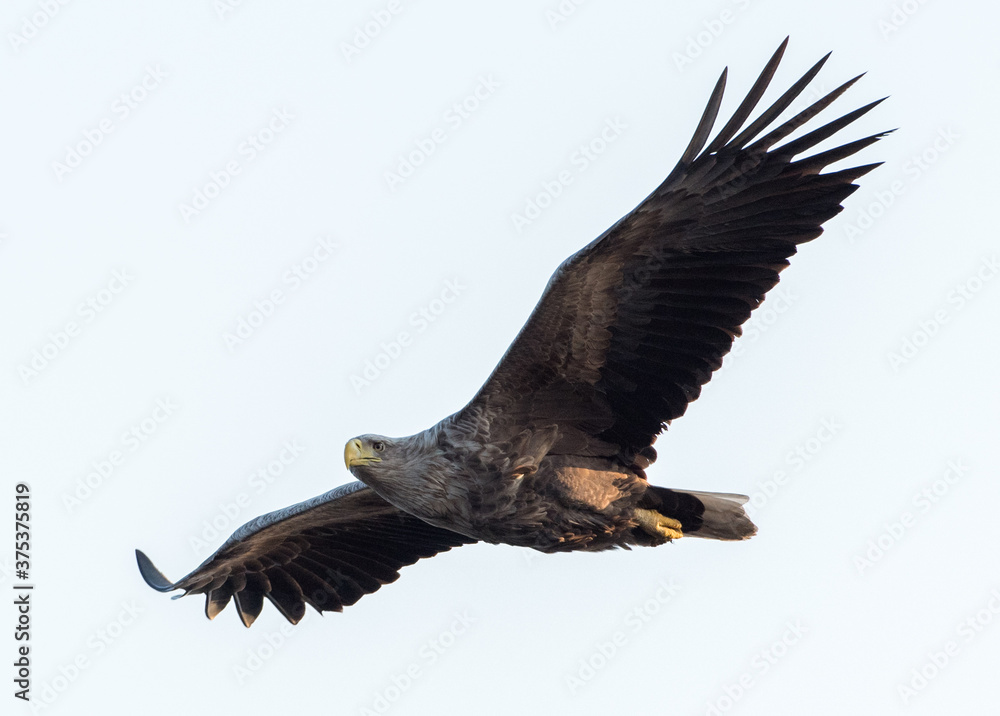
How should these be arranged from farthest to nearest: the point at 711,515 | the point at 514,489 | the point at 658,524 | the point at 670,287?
the point at 711,515 → the point at 658,524 → the point at 514,489 → the point at 670,287

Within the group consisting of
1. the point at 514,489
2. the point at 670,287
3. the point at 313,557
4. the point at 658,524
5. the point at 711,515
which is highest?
the point at 670,287

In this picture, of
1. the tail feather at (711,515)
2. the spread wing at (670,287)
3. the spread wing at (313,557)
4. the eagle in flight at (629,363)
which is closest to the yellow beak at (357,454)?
the eagle in flight at (629,363)

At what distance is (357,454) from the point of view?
34.3 feet

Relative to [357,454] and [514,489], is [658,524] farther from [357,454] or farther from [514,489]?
[357,454]

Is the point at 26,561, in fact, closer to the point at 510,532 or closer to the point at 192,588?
the point at 192,588

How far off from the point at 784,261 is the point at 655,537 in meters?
2.30

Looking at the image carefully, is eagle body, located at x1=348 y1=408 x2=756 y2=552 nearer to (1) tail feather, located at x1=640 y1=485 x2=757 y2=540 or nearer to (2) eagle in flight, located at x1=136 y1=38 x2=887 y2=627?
(2) eagle in flight, located at x1=136 y1=38 x2=887 y2=627

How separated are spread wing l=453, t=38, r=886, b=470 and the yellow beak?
73cm

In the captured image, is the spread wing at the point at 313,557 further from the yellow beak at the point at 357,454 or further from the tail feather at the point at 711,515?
the tail feather at the point at 711,515

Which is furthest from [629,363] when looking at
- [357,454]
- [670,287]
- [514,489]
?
[357,454]

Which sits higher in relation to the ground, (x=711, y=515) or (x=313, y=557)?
(x=711, y=515)

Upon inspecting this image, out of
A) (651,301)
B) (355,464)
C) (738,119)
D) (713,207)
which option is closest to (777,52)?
(738,119)

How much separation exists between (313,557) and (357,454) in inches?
112

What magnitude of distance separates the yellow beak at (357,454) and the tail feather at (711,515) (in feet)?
7.03
